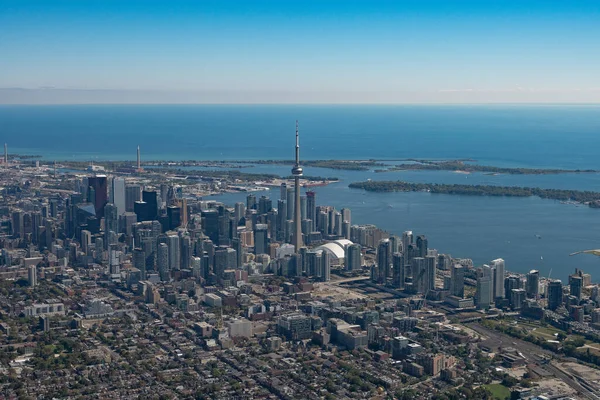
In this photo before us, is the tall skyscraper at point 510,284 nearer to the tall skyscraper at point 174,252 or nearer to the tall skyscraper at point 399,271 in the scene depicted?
the tall skyscraper at point 399,271

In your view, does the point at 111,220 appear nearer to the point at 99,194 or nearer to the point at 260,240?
the point at 99,194

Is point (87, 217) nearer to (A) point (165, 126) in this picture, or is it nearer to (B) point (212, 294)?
(B) point (212, 294)

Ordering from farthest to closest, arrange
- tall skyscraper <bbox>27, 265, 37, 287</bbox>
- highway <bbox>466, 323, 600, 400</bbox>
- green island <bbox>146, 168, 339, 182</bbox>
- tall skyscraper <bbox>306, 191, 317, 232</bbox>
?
green island <bbox>146, 168, 339, 182</bbox> → tall skyscraper <bbox>306, 191, 317, 232</bbox> → tall skyscraper <bbox>27, 265, 37, 287</bbox> → highway <bbox>466, 323, 600, 400</bbox>

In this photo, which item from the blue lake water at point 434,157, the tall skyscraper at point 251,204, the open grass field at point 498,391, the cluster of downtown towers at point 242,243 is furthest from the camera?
the tall skyscraper at point 251,204

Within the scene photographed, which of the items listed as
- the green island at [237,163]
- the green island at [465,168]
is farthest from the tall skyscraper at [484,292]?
the green island at [237,163]

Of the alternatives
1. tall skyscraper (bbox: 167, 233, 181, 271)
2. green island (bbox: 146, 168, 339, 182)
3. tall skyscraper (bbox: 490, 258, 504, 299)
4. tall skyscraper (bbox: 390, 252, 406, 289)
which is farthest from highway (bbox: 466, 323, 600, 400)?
green island (bbox: 146, 168, 339, 182)

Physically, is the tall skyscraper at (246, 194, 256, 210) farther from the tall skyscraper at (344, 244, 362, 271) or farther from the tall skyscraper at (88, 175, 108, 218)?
the tall skyscraper at (344, 244, 362, 271)
